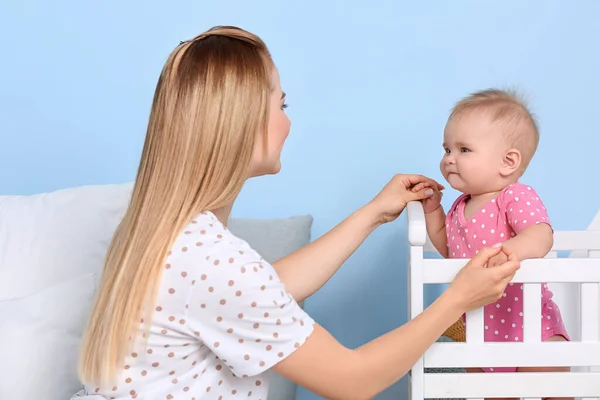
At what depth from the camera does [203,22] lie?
1963mm

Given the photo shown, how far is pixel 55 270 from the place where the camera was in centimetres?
155

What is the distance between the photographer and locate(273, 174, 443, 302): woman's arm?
1480 millimetres

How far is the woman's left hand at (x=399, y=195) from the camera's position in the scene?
4.92 ft

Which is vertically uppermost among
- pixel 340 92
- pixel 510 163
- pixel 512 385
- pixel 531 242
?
pixel 340 92

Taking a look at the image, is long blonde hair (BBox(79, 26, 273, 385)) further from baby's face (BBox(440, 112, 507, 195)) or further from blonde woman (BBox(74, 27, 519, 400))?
baby's face (BBox(440, 112, 507, 195))

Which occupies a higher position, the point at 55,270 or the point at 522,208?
the point at 522,208

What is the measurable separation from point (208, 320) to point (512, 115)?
2.25 ft

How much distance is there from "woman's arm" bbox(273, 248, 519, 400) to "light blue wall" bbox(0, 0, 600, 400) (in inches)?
29.8

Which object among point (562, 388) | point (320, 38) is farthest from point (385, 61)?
point (562, 388)

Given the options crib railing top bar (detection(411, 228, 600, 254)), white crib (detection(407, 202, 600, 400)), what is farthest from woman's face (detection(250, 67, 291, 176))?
crib railing top bar (detection(411, 228, 600, 254))

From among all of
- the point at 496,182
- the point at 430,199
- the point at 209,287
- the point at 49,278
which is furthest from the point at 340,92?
the point at 209,287

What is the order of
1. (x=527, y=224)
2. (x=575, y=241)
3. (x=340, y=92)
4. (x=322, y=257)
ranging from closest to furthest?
(x=527, y=224) → (x=322, y=257) → (x=575, y=241) → (x=340, y=92)

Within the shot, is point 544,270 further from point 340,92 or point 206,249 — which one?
point 340,92

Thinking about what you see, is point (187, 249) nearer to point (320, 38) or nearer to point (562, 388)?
point (562, 388)
